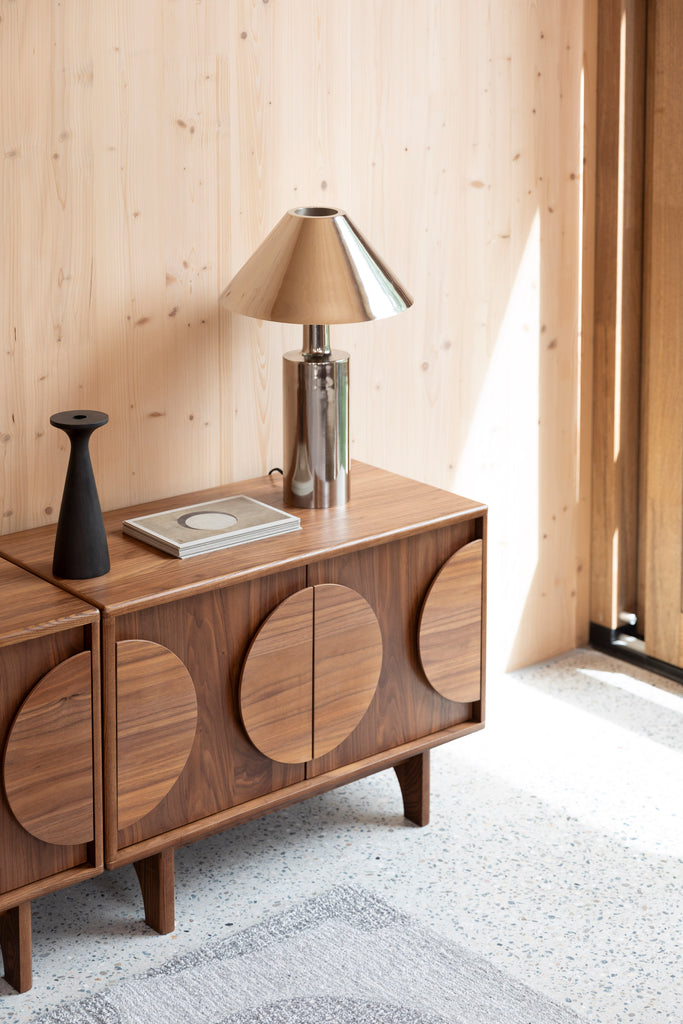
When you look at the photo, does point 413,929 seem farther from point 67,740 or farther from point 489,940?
point 67,740

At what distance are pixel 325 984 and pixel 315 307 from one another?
4.02 feet

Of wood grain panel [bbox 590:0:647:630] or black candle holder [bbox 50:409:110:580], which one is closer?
black candle holder [bbox 50:409:110:580]

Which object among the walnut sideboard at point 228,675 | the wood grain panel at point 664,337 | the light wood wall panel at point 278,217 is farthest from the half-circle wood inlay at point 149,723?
the wood grain panel at point 664,337

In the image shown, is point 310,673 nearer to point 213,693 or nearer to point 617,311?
point 213,693

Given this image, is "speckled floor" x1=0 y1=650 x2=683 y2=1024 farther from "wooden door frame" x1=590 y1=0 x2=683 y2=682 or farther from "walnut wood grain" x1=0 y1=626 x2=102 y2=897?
"wooden door frame" x1=590 y1=0 x2=683 y2=682

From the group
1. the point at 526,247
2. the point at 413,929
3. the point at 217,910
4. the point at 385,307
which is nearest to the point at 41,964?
the point at 217,910

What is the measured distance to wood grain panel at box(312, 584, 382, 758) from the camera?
2.44 meters

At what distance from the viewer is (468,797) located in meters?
2.90

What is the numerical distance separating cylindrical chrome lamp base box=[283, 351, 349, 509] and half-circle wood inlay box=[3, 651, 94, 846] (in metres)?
0.66

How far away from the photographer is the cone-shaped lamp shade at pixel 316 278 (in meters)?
2.39

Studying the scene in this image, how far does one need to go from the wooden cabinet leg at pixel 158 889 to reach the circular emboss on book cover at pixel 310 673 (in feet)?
0.92

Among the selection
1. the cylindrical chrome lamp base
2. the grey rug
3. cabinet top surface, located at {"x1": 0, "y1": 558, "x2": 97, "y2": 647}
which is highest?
the cylindrical chrome lamp base

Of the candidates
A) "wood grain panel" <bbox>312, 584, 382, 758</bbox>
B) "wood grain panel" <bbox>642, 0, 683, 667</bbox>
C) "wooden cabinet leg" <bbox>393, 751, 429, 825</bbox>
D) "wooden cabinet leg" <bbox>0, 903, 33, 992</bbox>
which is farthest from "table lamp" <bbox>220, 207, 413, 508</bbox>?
"wood grain panel" <bbox>642, 0, 683, 667</bbox>

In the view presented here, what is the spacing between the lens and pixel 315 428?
2555 millimetres
